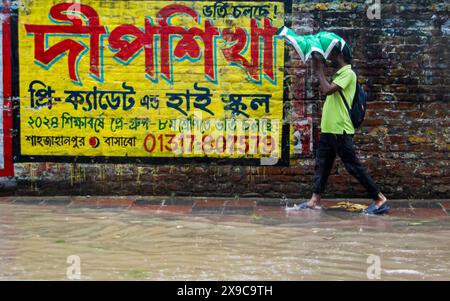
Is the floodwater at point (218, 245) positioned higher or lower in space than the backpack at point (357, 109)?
lower

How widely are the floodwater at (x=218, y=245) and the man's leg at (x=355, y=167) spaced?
0.26 metres

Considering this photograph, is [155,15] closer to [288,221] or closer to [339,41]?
[339,41]

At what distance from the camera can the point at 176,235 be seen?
22.4 feet

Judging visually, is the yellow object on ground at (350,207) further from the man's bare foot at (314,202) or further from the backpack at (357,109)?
the backpack at (357,109)

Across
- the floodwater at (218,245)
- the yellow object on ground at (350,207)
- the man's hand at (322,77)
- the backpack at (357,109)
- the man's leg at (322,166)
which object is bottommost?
the floodwater at (218,245)

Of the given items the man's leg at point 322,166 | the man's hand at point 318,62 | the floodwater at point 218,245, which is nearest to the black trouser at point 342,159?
the man's leg at point 322,166

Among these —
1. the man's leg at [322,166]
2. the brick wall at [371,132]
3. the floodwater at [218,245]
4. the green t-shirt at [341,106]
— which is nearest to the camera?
the floodwater at [218,245]

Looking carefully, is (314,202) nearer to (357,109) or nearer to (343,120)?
(343,120)

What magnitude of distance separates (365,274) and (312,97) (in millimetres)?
3272

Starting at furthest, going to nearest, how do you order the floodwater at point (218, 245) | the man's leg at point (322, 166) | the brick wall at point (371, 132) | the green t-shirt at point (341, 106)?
1. the brick wall at point (371, 132)
2. the man's leg at point (322, 166)
3. the green t-shirt at point (341, 106)
4. the floodwater at point (218, 245)

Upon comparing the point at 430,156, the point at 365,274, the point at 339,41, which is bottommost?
the point at 365,274

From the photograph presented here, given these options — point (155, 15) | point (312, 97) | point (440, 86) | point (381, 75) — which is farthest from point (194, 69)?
point (440, 86)

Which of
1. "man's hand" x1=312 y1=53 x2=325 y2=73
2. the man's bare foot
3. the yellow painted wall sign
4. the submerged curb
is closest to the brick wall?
the submerged curb

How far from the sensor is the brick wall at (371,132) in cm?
841
